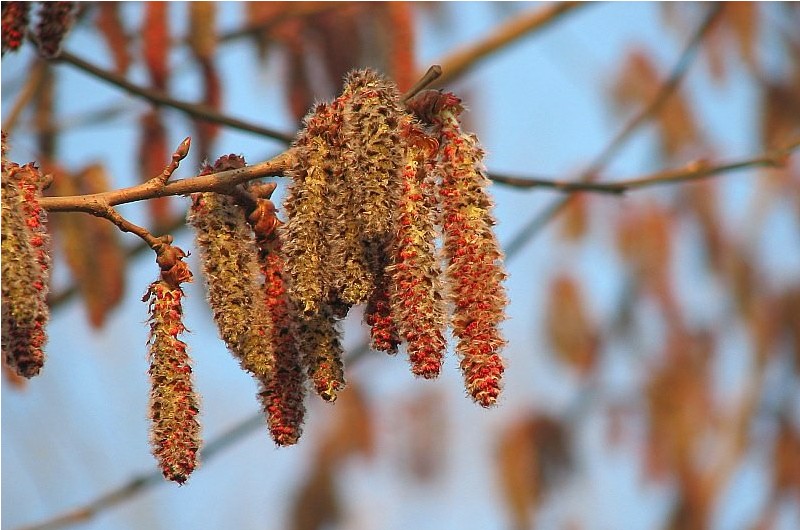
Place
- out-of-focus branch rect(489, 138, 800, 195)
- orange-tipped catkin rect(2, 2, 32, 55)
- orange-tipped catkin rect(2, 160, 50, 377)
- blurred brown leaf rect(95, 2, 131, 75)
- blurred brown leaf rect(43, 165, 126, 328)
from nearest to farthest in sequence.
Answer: orange-tipped catkin rect(2, 160, 50, 377), orange-tipped catkin rect(2, 2, 32, 55), blurred brown leaf rect(43, 165, 126, 328), out-of-focus branch rect(489, 138, 800, 195), blurred brown leaf rect(95, 2, 131, 75)

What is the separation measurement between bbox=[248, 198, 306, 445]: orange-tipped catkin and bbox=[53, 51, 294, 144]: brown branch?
133cm

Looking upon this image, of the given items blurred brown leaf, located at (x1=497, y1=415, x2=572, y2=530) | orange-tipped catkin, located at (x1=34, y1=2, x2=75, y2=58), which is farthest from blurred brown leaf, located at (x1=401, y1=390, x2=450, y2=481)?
orange-tipped catkin, located at (x1=34, y1=2, x2=75, y2=58)

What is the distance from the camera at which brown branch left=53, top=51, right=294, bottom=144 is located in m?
2.99

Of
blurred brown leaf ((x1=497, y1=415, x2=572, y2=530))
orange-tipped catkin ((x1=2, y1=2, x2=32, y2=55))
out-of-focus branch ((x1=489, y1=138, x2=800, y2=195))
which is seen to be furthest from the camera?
blurred brown leaf ((x1=497, y1=415, x2=572, y2=530))

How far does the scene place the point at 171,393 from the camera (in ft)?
5.22

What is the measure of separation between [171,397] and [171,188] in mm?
358

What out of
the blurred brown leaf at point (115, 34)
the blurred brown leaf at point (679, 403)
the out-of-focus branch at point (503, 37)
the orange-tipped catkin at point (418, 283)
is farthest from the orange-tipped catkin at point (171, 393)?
the blurred brown leaf at point (679, 403)

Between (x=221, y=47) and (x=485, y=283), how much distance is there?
9.59 feet

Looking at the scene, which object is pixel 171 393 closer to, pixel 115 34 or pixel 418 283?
pixel 418 283

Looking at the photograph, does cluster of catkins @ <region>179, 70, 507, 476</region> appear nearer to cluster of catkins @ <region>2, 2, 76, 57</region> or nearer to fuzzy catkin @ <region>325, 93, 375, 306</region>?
fuzzy catkin @ <region>325, 93, 375, 306</region>

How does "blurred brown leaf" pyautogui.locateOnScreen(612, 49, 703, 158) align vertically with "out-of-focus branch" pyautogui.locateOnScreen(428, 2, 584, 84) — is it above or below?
above

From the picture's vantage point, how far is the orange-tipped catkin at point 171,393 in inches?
61.3

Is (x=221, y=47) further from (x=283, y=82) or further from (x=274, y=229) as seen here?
(x=274, y=229)

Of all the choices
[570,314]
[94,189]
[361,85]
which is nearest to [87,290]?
[94,189]
